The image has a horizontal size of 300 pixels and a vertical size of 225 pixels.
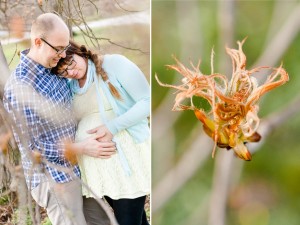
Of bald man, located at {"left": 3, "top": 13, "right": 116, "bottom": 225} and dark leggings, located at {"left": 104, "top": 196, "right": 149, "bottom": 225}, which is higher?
bald man, located at {"left": 3, "top": 13, "right": 116, "bottom": 225}

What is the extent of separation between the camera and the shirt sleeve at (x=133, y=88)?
1958mm

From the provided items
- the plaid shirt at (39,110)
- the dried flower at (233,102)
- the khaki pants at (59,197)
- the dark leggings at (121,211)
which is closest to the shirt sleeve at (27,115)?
the plaid shirt at (39,110)

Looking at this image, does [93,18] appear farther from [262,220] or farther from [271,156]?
[262,220]

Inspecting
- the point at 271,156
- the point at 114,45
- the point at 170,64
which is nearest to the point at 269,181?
the point at 271,156

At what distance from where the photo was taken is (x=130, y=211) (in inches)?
80.4

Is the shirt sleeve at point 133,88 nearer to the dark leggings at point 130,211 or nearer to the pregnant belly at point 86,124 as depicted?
the pregnant belly at point 86,124

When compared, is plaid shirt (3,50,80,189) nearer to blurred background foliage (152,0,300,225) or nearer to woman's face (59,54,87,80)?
woman's face (59,54,87,80)

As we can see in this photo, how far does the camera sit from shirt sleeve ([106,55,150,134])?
1958mm

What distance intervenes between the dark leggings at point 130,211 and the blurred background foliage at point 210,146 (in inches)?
1.8

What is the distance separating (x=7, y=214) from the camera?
214 cm

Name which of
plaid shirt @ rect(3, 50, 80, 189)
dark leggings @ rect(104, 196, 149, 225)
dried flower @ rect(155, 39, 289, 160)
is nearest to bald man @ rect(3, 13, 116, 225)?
plaid shirt @ rect(3, 50, 80, 189)

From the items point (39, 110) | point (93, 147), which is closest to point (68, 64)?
point (39, 110)

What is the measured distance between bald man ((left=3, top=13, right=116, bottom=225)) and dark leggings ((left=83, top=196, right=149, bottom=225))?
0.03 m

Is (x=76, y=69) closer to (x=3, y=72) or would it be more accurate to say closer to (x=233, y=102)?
A: (x=3, y=72)
